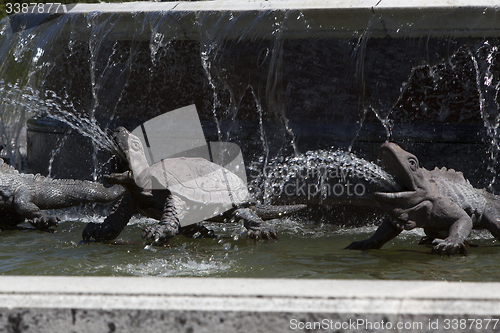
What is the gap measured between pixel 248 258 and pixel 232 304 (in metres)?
1.77

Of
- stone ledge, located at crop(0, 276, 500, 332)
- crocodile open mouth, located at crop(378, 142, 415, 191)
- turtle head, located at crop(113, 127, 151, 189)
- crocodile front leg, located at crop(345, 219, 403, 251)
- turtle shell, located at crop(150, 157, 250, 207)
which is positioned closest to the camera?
stone ledge, located at crop(0, 276, 500, 332)

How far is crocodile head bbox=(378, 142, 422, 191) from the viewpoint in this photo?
12.2ft

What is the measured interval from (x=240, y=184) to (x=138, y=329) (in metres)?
2.85

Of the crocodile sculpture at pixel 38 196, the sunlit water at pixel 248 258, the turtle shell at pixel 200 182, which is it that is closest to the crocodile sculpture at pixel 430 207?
the sunlit water at pixel 248 258

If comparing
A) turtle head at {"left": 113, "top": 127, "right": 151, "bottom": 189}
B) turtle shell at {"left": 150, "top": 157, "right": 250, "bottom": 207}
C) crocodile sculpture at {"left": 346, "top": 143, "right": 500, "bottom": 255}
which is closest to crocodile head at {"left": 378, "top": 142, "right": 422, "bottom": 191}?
crocodile sculpture at {"left": 346, "top": 143, "right": 500, "bottom": 255}

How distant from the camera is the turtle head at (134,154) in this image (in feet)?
13.5

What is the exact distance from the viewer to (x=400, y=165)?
3.72m

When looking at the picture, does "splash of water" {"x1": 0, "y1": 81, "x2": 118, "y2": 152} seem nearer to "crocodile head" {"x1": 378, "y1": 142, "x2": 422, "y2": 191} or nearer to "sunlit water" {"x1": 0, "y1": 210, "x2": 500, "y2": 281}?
"sunlit water" {"x1": 0, "y1": 210, "x2": 500, "y2": 281}

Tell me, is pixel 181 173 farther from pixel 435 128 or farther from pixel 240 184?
pixel 435 128

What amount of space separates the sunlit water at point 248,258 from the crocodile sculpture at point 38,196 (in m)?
0.23

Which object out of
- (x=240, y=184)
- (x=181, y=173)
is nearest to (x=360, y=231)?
(x=240, y=184)

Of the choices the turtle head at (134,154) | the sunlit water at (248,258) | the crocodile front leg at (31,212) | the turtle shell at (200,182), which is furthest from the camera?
the crocodile front leg at (31,212)

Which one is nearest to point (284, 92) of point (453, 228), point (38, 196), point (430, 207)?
point (430, 207)

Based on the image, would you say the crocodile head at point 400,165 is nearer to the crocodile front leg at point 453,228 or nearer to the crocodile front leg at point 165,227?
the crocodile front leg at point 453,228
